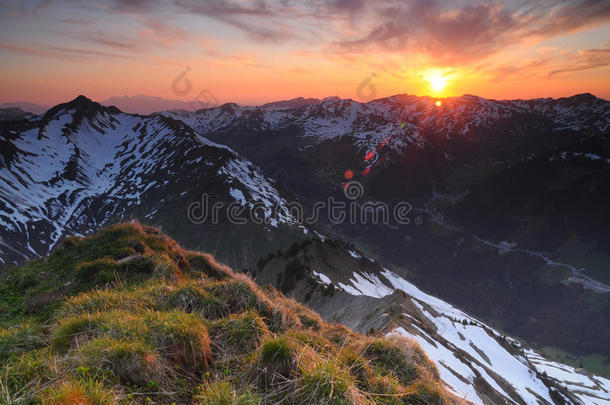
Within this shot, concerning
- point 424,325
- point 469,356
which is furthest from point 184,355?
point 469,356

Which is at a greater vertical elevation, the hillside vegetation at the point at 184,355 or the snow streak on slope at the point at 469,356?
the hillside vegetation at the point at 184,355

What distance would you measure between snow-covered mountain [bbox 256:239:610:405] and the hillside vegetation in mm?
3600

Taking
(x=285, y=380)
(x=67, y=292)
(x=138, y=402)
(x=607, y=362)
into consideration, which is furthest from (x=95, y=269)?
(x=607, y=362)

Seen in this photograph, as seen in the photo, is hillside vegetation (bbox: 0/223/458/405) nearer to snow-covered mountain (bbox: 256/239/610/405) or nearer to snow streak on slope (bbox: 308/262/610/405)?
snow streak on slope (bbox: 308/262/610/405)

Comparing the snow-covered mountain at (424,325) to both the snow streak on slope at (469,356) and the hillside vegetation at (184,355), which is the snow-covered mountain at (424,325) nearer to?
the snow streak on slope at (469,356)

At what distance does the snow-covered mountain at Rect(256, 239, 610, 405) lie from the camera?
34156 mm

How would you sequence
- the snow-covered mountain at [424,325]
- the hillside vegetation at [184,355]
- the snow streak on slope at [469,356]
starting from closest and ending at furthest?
the hillside vegetation at [184,355] < the snow streak on slope at [469,356] < the snow-covered mountain at [424,325]

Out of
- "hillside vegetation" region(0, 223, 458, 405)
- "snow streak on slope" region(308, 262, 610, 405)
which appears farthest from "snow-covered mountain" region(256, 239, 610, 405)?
"hillside vegetation" region(0, 223, 458, 405)

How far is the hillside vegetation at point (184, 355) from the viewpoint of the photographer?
173 inches

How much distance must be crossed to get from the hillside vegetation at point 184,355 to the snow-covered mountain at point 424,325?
360 cm

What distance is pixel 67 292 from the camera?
30.4ft

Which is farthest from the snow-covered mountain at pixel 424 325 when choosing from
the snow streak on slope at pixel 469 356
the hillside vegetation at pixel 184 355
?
the hillside vegetation at pixel 184 355

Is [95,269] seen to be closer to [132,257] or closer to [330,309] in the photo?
[132,257]

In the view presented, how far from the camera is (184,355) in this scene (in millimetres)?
5621
